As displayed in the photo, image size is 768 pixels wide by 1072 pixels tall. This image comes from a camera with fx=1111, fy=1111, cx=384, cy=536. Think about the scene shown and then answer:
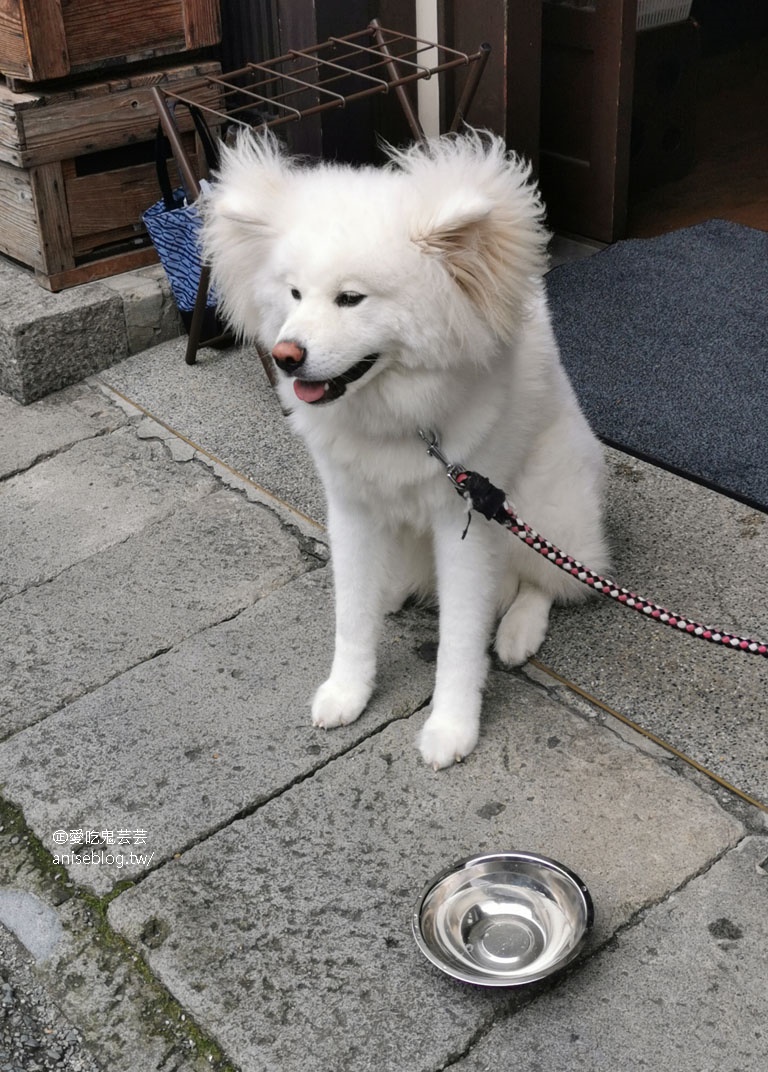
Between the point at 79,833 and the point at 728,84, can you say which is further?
the point at 728,84

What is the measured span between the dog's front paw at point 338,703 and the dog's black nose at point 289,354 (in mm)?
862

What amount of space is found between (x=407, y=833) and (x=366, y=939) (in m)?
0.25

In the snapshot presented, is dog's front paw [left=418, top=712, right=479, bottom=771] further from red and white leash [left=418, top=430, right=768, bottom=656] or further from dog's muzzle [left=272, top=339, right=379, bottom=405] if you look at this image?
dog's muzzle [left=272, top=339, right=379, bottom=405]

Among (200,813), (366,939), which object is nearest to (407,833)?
(366,939)

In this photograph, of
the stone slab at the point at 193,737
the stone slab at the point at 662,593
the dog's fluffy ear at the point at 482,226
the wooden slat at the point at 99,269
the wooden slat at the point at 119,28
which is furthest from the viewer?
the wooden slat at the point at 99,269

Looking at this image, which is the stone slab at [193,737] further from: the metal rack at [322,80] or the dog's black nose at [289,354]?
the metal rack at [322,80]

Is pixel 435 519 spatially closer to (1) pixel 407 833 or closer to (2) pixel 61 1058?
(1) pixel 407 833

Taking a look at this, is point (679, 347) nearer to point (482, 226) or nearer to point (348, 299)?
point (482, 226)

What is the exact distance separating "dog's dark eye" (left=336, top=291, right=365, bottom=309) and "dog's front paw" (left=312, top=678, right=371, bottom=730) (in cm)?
92

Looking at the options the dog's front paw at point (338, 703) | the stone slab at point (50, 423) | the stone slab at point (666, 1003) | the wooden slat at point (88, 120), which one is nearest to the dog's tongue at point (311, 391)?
the dog's front paw at point (338, 703)

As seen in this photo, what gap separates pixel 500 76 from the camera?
13.1 feet

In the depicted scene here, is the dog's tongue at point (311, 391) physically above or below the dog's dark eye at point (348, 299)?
below

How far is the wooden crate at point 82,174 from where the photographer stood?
12.3 feet

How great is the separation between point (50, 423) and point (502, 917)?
2481mm
